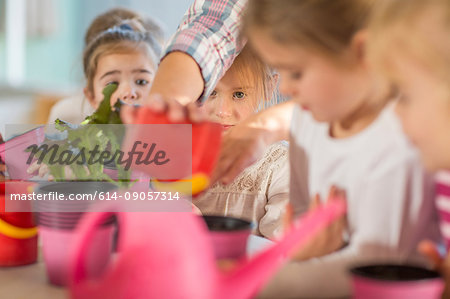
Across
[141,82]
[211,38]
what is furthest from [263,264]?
[141,82]

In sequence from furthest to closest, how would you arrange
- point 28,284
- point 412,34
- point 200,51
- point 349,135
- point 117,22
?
point 117,22 → point 200,51 → point 28,284 → point 349,135 → point 412,34

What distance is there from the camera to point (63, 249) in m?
0.64

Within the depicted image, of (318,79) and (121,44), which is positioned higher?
(121,44)

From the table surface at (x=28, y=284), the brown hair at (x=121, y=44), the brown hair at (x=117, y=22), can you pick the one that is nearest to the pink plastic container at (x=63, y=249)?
the table surface at (x=28, y=284)

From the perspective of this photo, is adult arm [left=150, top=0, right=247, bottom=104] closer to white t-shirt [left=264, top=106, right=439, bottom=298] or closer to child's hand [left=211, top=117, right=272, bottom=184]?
child's hand [left=211, top=117, right=272, bottom=184]

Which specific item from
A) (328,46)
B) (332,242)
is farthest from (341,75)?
(332,242)

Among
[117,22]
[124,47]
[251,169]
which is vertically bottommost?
[251,169]

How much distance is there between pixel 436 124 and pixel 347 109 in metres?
0.10

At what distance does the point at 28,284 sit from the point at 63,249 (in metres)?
0.07

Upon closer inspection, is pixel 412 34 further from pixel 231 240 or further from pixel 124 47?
pixel 124 47

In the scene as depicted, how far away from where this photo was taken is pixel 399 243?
54 centimetres

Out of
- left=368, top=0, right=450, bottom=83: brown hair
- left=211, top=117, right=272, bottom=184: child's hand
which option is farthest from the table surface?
left=368, top=0, right=450, bottom=83: brown hair

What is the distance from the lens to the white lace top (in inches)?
41.3

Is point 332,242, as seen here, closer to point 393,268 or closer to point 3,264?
point 393,268
